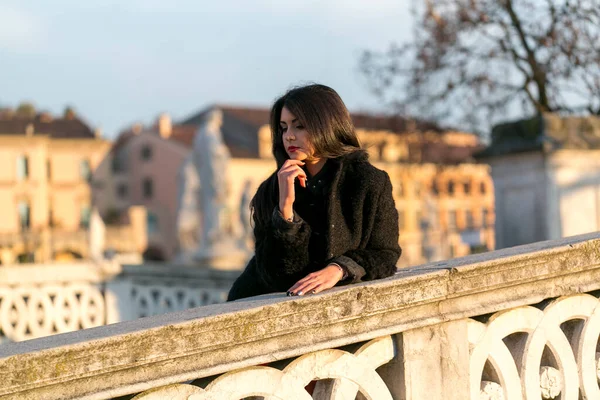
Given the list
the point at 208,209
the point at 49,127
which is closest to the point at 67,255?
the point at 49,127

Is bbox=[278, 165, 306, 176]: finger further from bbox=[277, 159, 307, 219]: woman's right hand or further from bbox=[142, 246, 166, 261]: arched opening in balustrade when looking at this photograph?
bbox=[142, 246, 166, 261]: arched opening in balustrade

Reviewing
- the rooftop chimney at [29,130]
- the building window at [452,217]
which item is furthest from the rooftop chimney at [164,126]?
the building window at [452,217]

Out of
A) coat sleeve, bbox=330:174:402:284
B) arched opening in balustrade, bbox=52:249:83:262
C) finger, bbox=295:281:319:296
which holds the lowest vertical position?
finger, bbox=295:281:319:296

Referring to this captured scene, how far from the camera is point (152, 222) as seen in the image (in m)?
77.5

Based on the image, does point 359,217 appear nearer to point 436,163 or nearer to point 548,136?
point 548,136

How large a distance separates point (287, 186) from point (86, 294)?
8421 millimetres

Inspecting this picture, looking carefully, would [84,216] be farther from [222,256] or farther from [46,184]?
[222,256]

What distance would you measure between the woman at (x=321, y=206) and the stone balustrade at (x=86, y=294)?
6676 mm

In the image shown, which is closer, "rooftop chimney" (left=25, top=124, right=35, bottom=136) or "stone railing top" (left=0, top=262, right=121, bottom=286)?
"stone railing top" (left=0, top=262, right=121, bottom=286)

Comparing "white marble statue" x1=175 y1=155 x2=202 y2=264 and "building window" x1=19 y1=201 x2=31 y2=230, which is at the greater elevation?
"building window" x1=19 y1=201 x2=31 y2=230

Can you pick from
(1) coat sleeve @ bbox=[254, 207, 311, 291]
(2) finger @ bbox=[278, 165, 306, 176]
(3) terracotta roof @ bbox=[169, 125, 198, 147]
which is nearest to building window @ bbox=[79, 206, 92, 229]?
(3) terracotta roof @ bbox=[169, 125, 198, 147]

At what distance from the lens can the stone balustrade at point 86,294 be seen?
11.0 m

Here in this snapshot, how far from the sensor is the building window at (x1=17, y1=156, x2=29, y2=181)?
76.3 metres

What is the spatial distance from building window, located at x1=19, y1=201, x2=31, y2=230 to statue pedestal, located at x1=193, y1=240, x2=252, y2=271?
61.2 meters
